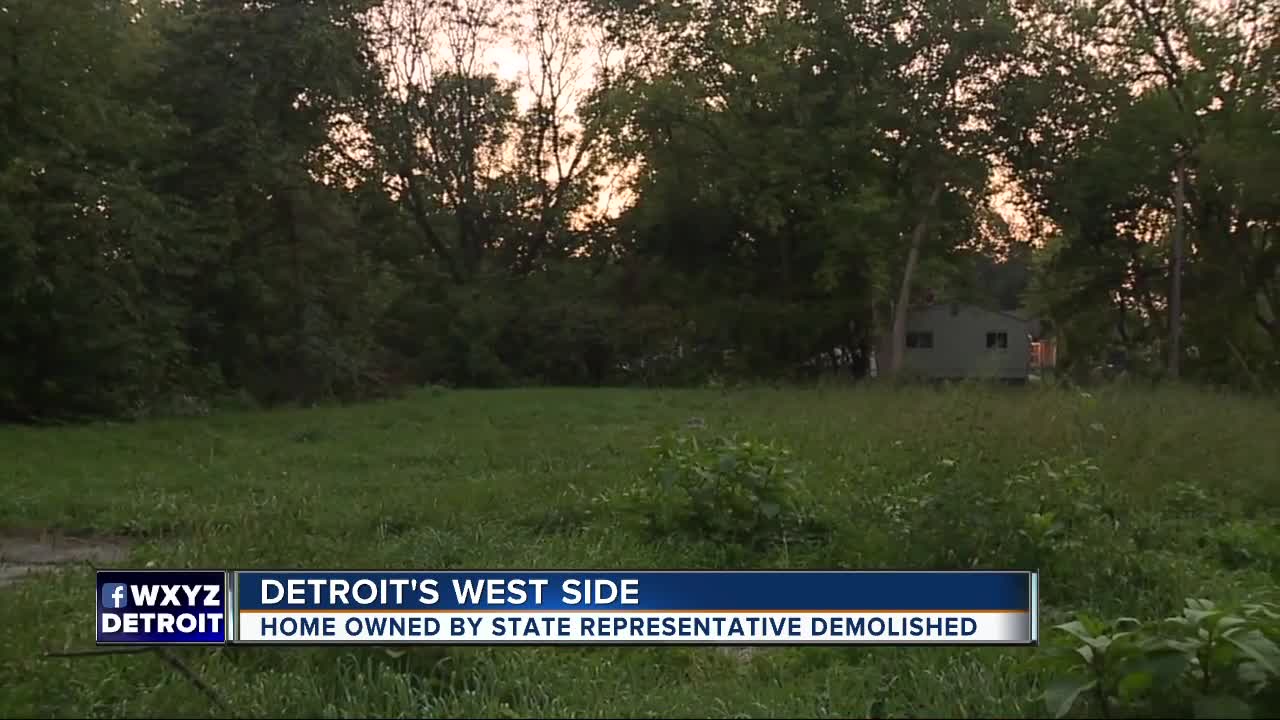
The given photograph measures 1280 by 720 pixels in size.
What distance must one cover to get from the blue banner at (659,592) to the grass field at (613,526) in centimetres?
22

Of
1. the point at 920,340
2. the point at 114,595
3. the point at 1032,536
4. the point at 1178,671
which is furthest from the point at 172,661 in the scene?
the point at 920,340

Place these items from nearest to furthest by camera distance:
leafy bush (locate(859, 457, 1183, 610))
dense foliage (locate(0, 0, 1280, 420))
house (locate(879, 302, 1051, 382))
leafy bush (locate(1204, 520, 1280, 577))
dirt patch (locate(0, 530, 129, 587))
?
1. leafy bush (locate(859, 457, 1183, 610))
2. dirt patch (locate(0, 530, 129, 587))
3. leafy bush (locate(1204, 520, 1280, 577))
4. dense foliage (locate(0, 0, 1280, 420))
5. house (locate(879, 302, 1051, 382))

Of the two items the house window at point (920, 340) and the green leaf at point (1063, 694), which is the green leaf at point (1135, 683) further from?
the house window at point (920, 340)

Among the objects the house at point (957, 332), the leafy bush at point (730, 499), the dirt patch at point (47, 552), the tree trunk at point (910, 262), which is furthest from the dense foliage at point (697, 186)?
the leafy bush at point (730, 499)

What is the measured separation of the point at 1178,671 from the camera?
9.87 feet

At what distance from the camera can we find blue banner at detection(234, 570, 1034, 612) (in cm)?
357

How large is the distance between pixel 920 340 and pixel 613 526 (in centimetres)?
4010

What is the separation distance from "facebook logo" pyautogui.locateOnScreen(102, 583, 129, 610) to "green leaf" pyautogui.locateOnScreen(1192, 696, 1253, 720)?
11.3ft

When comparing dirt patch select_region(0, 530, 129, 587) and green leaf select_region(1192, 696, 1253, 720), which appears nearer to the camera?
green leaf select_region(1192, 696, 1253, 720)

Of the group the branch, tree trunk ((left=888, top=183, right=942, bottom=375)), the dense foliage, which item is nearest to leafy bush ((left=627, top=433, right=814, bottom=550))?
the branch

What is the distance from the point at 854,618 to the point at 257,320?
18.2m

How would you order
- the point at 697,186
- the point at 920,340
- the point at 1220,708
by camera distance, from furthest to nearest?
the point at 920,340, the point at 697,186, the point at 1220,708

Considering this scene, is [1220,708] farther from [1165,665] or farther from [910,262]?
[910,262]

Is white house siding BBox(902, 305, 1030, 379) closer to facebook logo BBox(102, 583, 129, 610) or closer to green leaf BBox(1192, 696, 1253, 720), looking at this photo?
green leaf BBox(1192, 696, 1253, 720)
